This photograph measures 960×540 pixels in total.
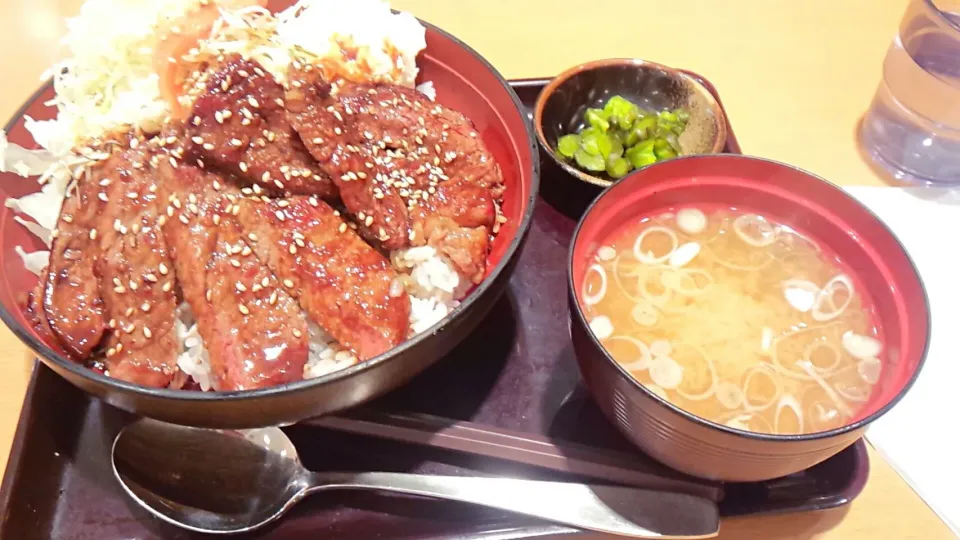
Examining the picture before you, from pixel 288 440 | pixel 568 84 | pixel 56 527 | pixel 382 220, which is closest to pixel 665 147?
pixel 568 84

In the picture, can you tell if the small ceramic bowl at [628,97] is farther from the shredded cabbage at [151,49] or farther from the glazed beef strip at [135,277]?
the glazed beef strip at [135,277]

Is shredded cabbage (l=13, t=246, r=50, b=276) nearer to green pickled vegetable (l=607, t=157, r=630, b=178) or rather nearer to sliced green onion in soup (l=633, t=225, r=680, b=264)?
sliced green onion in soup (l=633, t=225, r=680, b=264)

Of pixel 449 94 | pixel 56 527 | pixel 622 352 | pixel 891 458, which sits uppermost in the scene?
pixel 449 94

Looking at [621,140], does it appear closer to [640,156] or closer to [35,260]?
[640,156]

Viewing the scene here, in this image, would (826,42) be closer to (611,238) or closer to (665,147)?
(665,147)

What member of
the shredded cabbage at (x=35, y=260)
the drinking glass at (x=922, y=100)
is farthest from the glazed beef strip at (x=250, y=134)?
the drinking glass at (x=922, y=100)

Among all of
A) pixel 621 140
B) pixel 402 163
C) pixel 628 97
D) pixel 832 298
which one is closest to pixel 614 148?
pixel 621 140
